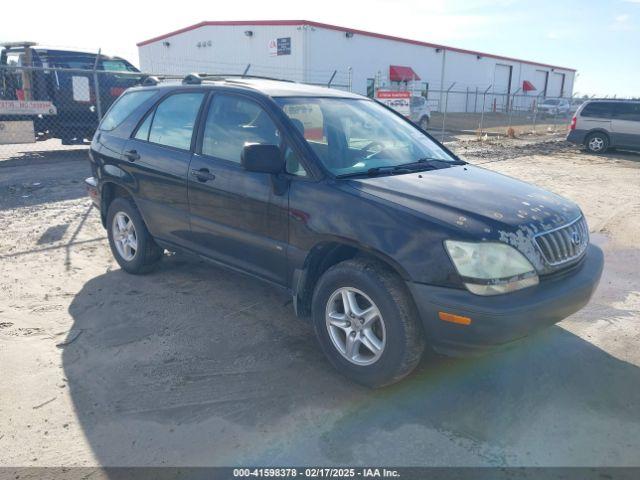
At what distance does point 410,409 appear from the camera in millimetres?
3059

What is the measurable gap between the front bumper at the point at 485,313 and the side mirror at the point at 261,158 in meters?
1.20

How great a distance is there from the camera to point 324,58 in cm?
3109

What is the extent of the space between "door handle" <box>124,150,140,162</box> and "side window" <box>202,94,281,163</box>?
37.1 inches

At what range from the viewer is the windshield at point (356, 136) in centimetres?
364

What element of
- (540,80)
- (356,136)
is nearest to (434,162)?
(356,136)

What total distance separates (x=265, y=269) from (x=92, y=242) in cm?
339

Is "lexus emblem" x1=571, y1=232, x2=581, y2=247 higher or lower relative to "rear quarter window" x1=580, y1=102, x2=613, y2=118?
lower

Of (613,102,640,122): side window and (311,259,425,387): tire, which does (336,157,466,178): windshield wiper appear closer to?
(311,259,425,387): tire

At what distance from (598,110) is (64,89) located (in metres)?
15.5

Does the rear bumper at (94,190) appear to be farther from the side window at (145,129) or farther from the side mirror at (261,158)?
the side mirror at (261,158)

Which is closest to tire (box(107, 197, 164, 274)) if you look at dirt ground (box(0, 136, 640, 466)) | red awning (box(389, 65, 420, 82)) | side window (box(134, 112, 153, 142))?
dirt ground (box(0, 136, 640, 466))

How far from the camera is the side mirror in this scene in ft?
10.9

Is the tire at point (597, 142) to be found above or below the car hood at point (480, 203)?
below

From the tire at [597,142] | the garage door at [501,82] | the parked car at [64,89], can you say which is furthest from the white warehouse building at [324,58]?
the parked car at [64,89]
